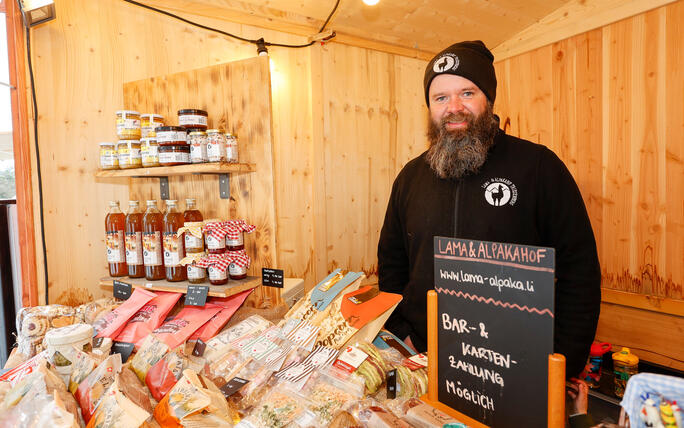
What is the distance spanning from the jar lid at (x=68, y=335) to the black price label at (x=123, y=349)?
232 mm

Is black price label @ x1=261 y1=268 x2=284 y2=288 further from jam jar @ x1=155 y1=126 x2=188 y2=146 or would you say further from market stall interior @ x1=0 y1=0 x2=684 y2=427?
jam jar @ x1=155 y1=126 x2=188 y2=146

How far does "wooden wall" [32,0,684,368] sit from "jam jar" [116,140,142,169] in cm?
44

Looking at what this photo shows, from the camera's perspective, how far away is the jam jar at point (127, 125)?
1.88m

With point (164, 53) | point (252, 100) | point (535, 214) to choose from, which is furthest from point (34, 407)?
point (164, 53)

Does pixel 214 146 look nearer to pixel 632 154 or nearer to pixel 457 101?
pixel 457 101

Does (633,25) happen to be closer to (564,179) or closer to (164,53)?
(564,179)

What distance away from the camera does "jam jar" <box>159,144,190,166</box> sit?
1.76m

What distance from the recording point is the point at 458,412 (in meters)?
0.89

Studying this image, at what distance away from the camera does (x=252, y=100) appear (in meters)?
1.89

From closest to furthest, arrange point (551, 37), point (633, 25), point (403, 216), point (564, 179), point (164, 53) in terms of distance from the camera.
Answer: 1. point (564, 179)
2. point (403, 216)
3. point (164, 53)
4. point (633, 25)
5. point (551, 37)

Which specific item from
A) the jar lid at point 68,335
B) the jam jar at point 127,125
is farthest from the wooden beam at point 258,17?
the jar lid at point 68,335

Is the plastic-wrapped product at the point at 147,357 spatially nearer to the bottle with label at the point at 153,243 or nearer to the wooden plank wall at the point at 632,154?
the bottle with label at the point at 153,243

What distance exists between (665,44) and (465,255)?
2.79 metres

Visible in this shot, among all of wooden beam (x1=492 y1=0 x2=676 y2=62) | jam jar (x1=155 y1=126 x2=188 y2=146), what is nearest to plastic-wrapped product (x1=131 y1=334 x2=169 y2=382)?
jam jar (x1=155 y1=126 x2=188 y2=146)
